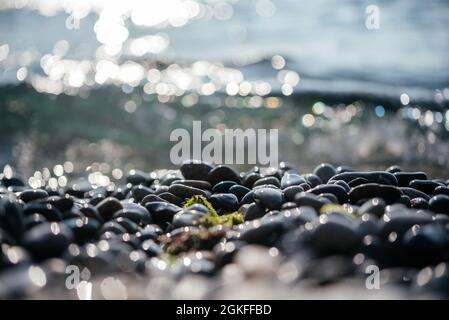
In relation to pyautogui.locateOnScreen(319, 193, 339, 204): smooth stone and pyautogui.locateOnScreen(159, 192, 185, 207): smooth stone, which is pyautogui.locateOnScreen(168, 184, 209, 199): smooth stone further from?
pyautogui.locateOnScreen(319, 193, 339, 204): smooth stone

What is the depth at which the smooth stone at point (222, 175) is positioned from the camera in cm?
450

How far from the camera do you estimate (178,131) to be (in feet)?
31.7

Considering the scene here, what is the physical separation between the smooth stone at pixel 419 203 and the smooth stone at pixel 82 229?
1842 mm

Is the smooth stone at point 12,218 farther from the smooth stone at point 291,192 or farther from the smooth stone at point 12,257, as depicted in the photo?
the smooth stone at point 291,192

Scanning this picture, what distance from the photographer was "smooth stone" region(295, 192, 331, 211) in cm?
338

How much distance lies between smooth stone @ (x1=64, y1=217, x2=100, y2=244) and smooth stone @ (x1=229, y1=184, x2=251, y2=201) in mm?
1186

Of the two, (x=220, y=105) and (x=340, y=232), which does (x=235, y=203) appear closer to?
(x=340, y=232)

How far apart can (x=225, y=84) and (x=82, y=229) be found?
29.6 feet

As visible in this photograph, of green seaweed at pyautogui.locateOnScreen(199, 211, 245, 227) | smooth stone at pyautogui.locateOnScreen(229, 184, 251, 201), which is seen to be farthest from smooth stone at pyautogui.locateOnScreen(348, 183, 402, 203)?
smooth stone at pyautogui.locateOnScreen(229, 184, 251, 201)

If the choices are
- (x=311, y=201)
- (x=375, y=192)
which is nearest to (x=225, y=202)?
(x=311, y=201)

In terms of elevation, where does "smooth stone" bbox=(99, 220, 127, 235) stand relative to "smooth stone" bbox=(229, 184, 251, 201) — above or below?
below
